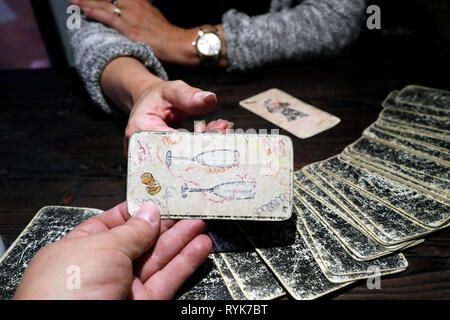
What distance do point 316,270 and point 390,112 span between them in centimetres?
85

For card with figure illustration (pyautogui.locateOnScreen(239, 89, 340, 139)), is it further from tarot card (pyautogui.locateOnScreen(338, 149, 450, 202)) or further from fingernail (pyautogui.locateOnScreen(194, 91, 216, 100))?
fingernail (pyautogui.locateOnScreen(194, 91, 216, 100))

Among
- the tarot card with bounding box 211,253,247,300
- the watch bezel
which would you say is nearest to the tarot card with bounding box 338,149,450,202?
the tarot card with bounding box 211,253,247,300

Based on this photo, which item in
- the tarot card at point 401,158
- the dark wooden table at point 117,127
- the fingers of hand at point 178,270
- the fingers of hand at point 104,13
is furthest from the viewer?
the fingers of hand at point 104,13

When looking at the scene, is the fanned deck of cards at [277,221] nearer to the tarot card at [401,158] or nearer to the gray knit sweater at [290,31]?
the tarot card at [401,158]

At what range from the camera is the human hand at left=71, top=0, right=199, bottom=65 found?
1647 mm

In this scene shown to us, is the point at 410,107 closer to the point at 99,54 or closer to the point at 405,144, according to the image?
the point at 405,144

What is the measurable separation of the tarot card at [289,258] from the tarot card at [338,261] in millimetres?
17

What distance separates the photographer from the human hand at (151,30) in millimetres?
1647

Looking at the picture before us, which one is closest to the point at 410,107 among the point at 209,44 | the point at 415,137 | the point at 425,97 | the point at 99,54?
the point at 425,97

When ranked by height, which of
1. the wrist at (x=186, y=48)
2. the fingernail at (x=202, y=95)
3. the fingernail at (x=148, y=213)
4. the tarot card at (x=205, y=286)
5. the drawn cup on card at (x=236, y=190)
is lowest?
the tarot card at (x=205, y=286)

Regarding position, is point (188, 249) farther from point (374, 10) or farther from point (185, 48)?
point (374, 10)

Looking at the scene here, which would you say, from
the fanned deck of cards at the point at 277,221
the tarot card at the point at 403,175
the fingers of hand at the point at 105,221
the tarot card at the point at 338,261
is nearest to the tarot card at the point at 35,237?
the fanned deck of cards at the point at 277,221

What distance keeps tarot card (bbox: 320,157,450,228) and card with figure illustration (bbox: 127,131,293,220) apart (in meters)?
0.34
